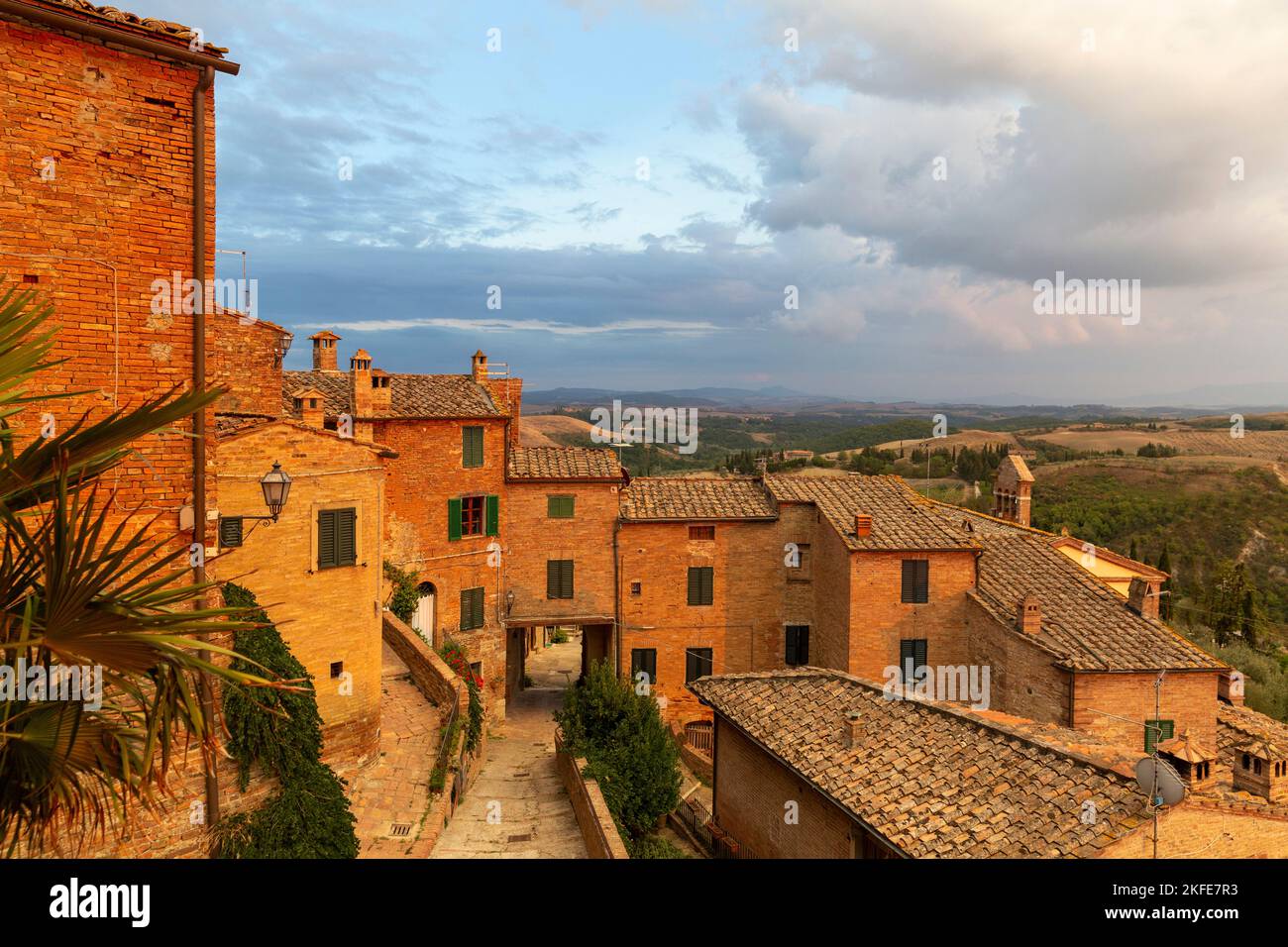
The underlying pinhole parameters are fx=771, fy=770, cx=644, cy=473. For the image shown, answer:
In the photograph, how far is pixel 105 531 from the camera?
27.4 feet

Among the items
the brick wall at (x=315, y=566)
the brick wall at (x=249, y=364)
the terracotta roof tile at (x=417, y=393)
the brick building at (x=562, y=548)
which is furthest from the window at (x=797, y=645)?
the brick wall at (x=249, y=364)

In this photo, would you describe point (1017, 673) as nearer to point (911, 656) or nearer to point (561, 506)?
point (911, 656)

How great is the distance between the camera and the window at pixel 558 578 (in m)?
26.2

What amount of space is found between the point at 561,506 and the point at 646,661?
5.99 meters

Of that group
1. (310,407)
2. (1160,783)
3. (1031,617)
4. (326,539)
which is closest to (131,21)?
(326,539)

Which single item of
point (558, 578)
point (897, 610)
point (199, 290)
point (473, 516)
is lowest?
point (897, 610)

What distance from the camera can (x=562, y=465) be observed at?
26.6m

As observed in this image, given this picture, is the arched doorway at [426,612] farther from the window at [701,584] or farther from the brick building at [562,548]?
the window at [701,584]

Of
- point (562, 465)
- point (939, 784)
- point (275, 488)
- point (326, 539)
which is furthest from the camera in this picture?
point (562, 465)

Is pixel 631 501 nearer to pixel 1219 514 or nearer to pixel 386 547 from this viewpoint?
pixel 386 547

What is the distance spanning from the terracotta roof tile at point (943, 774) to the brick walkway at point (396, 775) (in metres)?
6.49

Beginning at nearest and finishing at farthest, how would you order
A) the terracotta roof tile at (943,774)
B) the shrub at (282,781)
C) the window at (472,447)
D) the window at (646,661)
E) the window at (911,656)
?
the terracotta roof tile at (943,774) < the shrub at (282,781) < the window at (911,656) < the window at (472,447) < the window at (646,661)

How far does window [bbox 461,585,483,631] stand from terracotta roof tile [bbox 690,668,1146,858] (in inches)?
465
